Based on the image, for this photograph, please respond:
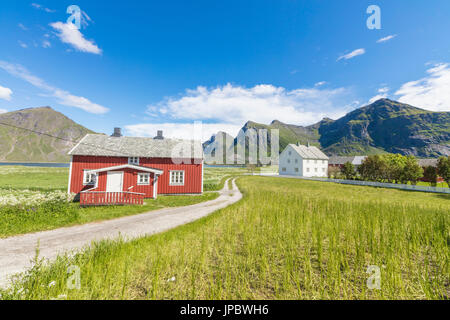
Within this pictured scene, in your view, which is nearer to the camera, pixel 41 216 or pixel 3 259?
pixel 3 259

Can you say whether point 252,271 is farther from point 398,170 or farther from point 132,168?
point 398,170

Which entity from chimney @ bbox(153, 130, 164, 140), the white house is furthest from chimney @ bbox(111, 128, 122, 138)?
the white house

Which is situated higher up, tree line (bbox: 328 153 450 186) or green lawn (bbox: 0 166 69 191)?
tree line (bbox: 328 153 450 186)

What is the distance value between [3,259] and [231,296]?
7.61 metres

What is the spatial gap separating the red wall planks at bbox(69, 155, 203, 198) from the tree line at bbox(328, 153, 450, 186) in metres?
32.0

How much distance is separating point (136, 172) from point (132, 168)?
0.54 meters

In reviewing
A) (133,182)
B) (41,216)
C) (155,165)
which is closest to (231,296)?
(41,216)

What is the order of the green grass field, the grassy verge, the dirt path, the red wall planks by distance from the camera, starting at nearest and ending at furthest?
1. the green grass field
2. the dirt path
3. the grassy verge
4. the red wall planks

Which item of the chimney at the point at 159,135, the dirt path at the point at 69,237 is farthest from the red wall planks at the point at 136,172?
the dirt path at the point at 69,237

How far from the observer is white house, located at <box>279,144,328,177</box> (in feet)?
171

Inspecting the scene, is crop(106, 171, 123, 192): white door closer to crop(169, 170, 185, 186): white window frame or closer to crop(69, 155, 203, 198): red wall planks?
crop(69, 155, 203, 198): red wall planks

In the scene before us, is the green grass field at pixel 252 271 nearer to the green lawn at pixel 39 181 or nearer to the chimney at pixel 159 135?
the green lawn at pixel 39 181

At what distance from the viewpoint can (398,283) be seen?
11.7 feet
